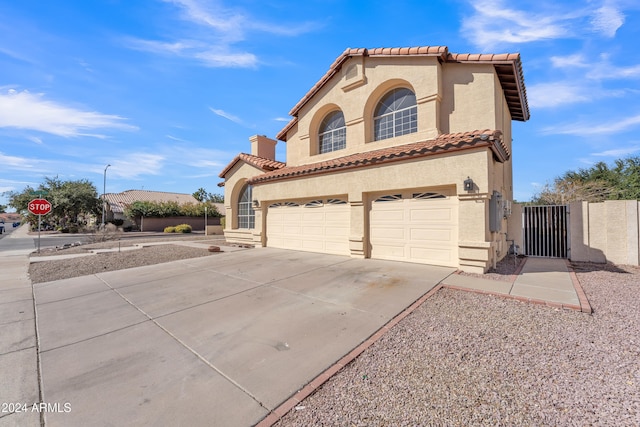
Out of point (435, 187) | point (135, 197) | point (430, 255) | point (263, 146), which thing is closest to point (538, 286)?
point (430, 255)

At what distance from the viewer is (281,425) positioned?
8.00ft

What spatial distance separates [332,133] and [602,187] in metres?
27.5

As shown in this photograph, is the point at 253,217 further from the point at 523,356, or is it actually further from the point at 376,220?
the point at 523,356

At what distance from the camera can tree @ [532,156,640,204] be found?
74.1ft

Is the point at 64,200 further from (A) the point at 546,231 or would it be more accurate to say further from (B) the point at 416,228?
(A) the point at 546,231

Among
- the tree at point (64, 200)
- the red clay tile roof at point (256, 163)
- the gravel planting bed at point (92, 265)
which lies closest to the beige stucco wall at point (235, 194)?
the red clay tile roof at point (256, 163)

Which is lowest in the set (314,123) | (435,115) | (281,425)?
(281,425)

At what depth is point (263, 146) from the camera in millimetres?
17578

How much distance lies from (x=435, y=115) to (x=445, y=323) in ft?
25.7

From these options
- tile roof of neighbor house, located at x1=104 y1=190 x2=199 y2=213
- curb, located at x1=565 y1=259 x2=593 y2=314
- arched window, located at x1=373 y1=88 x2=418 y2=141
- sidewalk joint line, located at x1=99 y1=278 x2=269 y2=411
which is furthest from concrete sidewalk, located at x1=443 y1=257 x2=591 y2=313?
tile roof of neighbor house, located at x1=104 y1=190 x2=199 y2=213

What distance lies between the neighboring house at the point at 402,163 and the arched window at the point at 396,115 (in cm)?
4

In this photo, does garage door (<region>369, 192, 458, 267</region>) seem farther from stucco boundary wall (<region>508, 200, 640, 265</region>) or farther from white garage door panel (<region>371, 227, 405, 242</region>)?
stucco boundary wall (<region>508, 200, 640, 265</region>)

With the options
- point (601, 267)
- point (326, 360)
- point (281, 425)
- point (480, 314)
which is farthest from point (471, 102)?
point (281, 425)

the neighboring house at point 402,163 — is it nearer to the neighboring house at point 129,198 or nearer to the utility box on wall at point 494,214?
the utility box on wall at point 494,214
